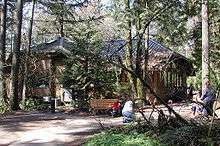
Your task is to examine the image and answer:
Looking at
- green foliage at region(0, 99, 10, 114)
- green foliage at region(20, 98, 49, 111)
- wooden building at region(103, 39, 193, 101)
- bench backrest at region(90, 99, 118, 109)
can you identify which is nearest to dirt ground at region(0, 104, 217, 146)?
Answer: bench backrest at region(90, 99, 118, 109)

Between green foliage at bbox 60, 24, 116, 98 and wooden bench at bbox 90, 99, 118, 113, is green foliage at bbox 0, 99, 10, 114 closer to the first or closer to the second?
green foliage at bbox 60, 24, 116, 98

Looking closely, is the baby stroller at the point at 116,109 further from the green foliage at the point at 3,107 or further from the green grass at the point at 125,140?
the green grass at the point at 125,140

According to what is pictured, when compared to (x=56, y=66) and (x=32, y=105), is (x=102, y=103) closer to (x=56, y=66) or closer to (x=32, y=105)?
(x=32, y=105)

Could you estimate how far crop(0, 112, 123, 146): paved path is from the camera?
50.2 feet

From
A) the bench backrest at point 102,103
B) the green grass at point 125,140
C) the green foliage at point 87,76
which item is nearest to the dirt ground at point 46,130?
the green grass at point 125,140

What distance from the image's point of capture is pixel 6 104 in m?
28.2

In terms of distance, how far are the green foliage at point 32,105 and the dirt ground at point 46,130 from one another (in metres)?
6.08

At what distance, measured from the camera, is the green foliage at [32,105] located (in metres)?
29.5

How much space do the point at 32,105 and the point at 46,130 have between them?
13.1 m

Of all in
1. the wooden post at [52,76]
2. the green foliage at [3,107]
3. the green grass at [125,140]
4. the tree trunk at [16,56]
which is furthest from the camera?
the wooden post at [52,76]

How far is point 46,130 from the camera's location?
57.7ft

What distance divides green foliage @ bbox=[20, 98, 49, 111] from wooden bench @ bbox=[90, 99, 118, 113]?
5.30m

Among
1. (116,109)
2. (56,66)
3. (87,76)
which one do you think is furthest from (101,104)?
(56,66)

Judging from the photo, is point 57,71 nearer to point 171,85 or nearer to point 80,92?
point 80,92
